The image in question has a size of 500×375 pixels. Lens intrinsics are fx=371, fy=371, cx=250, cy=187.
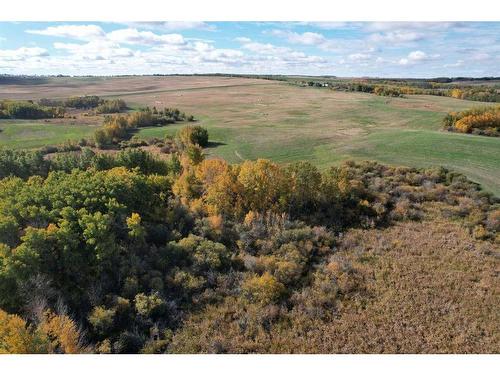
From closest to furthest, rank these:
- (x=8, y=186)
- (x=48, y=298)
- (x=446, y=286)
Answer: (x=48, y=298) < (x=446, y=286) < (x=8, y=186)

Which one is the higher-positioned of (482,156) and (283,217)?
(482,156)

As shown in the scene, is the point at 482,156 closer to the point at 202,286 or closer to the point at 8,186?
the point at 202,286

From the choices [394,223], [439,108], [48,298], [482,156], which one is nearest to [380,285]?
[394,223]

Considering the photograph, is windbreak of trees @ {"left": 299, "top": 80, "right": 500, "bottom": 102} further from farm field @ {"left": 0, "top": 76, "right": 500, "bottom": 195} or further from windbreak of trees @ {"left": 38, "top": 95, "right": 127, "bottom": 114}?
windbreak of trees @ {"left": 38, "top": 95, "right": 127, "bottom": 114}

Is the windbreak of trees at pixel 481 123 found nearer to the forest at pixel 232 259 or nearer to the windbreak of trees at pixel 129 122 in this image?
the forest at pixel 232 259

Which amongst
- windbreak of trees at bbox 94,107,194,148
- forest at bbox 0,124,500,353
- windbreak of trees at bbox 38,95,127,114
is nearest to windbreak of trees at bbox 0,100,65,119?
windbreak of trees at bbox 38,95,127,114

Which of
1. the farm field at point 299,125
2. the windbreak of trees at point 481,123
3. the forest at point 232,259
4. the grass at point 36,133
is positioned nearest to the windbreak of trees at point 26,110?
the grass at point 36,133
